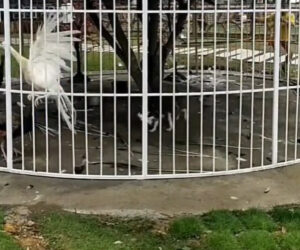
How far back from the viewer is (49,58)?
659 centimetres

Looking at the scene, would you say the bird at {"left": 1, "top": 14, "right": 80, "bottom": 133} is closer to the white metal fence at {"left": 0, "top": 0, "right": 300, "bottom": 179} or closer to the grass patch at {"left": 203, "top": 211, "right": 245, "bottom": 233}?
the white metal fence at {"left": 0, "top": 0, "right": 300, "bottom": 179}

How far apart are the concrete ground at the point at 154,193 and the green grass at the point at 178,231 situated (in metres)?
0.22

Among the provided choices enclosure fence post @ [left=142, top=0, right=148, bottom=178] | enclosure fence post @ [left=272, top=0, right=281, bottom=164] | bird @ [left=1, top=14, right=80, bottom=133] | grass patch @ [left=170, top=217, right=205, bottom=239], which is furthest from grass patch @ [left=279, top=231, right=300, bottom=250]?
bird @ [left=1, top=14, right=80, bottom=133]

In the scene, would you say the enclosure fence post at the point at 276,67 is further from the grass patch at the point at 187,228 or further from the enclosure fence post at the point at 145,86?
the grass patch at the point at 187,228

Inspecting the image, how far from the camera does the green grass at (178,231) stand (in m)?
4.87

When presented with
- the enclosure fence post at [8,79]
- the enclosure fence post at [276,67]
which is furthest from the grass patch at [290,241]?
the enclosure fence post at [8,79]

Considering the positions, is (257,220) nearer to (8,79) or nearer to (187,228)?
(187,228)

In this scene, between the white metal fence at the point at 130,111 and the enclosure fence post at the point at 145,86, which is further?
the white metal fence at the point at 130,111

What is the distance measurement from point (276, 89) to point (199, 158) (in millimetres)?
1149

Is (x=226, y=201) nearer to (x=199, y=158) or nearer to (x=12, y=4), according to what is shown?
(x=199, y=158)

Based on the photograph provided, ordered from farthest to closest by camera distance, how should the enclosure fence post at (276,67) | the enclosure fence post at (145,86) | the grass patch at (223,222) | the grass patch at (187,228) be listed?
the enclosure fence post at (276,67), the enclosure fence post at (145,86), the grass patch at (223,222), the grass patch at (187,228)

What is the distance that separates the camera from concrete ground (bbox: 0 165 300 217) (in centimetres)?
568

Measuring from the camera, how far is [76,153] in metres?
7.34

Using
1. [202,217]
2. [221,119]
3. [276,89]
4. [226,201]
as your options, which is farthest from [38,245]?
[221,119]
